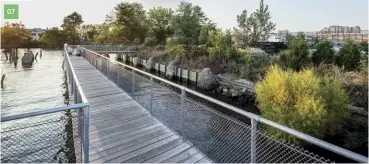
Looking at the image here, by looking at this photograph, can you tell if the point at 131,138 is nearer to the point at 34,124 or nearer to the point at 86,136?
the point at 86,136

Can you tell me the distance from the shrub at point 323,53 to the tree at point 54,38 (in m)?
52.4

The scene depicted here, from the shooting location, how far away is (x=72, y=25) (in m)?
60.6

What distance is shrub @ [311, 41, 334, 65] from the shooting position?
1309 cm

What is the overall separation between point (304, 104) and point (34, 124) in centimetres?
512

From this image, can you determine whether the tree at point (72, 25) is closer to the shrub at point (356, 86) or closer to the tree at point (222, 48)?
the tree at point (222, 48)

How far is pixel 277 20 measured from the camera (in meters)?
22.7

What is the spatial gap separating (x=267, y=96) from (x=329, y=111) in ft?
4.58

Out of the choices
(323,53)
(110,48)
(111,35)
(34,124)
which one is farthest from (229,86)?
(111,35)

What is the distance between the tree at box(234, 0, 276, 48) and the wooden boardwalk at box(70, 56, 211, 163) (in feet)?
58.2

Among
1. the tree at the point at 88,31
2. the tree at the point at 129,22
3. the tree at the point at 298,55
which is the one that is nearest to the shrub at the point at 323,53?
the tree at the point at 298,55

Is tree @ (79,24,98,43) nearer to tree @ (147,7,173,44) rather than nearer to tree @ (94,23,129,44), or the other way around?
tree @ (94,23,129,44)

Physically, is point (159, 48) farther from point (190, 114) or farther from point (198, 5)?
point (190, 114)

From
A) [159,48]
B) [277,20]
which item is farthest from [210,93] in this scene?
[159,48]

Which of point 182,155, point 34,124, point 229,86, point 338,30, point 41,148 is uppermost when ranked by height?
point 338,30
